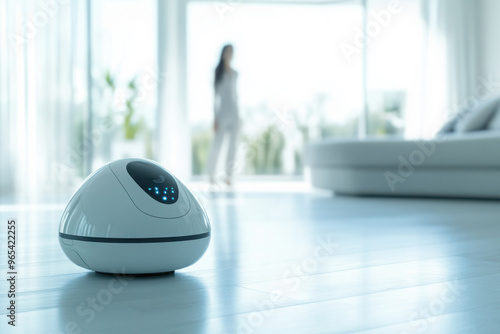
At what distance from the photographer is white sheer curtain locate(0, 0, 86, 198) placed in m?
4.72

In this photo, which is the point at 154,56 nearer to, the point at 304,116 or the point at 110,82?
the point at 110,82

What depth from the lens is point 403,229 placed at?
2.06 metres

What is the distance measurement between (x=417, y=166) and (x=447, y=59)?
337 centimetres

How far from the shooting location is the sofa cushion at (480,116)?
13.5 ft

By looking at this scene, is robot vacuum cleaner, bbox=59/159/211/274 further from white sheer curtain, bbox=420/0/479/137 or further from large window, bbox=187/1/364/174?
white sheer curtain, bbox=420/0/479/137

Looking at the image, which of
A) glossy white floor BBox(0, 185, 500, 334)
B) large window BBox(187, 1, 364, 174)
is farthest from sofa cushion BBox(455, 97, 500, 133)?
large window BBox(187, 1, 364, 174)

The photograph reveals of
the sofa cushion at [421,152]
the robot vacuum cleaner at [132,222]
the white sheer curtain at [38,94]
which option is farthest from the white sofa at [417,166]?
the robot vacuum cleaner at [132,222]

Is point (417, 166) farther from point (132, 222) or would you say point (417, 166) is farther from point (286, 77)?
point (286, 77)

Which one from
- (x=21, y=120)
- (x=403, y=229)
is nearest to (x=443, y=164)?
(x=403, y=229)

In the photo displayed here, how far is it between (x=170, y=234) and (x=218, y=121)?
4349 mm

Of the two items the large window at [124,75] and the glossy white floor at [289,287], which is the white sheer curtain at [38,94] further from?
the glossy white floor at [289,287]

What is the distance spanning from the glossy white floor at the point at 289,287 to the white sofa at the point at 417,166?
4.90 feet

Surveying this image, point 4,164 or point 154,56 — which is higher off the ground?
point 154,56

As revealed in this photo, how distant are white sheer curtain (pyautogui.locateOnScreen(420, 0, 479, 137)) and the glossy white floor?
4806 millimetres
